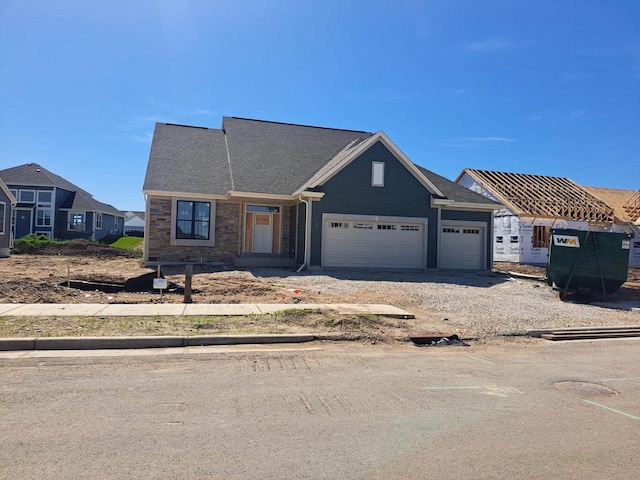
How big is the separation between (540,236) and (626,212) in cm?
886

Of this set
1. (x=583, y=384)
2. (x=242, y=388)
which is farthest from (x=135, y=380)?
(x=583, y=384)

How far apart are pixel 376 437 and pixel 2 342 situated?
6395 millimetres

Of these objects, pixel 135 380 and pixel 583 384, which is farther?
pixel 583 384

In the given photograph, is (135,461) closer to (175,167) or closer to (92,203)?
(175,167)

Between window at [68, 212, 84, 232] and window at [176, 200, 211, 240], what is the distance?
30211 mm

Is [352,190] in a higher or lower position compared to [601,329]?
higher

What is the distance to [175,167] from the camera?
23.2 meters

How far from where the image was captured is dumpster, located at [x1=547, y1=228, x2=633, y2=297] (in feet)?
53.0

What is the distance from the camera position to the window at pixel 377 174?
2111 centimetres

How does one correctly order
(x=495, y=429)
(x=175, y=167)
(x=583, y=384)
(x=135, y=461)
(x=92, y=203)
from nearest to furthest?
(x=135, y=461)
(x=495, y=429)
(x=583, y=384)
(x=175, y=167)
(x=92, y=203)

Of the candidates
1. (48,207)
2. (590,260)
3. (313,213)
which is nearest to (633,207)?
(590,260)

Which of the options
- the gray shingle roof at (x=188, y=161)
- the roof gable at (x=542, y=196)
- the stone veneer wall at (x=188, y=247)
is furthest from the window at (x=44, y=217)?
the roof gable at (x=542, y=196)

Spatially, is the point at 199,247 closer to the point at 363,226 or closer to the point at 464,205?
the point at 363,226

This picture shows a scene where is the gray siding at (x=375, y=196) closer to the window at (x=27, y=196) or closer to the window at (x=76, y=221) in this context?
the window at (x=76, y=221)
